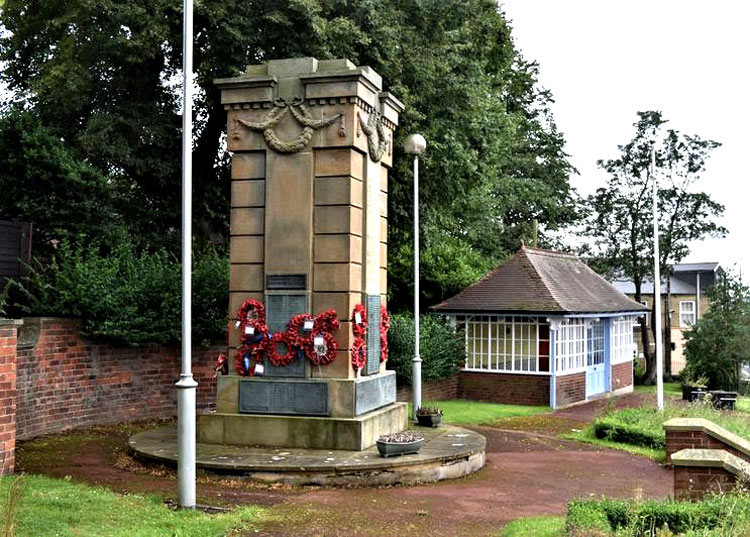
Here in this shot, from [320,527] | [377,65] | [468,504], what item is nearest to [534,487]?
[468,504]

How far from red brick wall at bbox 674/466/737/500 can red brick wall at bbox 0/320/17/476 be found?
833 centimetres

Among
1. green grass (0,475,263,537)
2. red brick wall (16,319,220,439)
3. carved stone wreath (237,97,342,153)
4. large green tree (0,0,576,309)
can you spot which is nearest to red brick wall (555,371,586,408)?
large green tree (0,0,576,309)

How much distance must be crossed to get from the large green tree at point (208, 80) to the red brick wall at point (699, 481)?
12.2m

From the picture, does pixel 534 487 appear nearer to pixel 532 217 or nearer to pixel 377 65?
pixel 377 65

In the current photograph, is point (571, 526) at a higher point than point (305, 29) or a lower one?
lower

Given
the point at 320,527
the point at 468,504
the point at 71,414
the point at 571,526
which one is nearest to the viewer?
the point at 571,526

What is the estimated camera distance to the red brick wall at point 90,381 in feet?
49.1

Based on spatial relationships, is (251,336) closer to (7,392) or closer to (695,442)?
(7,392)

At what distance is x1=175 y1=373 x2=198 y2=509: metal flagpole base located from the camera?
30.6 ft

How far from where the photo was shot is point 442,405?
23.2 m

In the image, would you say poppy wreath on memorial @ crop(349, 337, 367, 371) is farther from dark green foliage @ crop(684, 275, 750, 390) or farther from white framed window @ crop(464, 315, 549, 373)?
dark green foliage @ crop(684, 275, 750, 390)

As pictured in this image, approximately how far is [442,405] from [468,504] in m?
12.9

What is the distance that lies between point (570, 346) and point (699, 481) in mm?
17169

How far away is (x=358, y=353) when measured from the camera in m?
13.1
